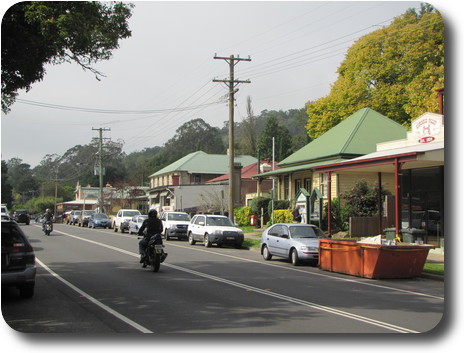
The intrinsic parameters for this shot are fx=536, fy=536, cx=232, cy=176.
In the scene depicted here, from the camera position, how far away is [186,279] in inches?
557

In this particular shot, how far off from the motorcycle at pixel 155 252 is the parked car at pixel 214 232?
32.1ft

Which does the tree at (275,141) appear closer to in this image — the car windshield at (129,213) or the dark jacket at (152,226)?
the car windshield at (129,213)

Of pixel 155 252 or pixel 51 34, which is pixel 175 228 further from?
pixel 51 34

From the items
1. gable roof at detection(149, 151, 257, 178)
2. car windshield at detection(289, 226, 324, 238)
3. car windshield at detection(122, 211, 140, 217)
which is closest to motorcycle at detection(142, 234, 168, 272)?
car windshield at detection(289, 226, 324, 238)

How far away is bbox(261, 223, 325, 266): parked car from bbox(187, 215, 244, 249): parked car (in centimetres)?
508

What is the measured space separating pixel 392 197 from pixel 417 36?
17174 mm

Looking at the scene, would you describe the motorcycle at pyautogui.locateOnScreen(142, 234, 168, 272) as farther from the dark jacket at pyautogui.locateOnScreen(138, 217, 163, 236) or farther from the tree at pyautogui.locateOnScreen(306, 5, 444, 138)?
the tree at pyautogui.locateOnScreen(306, 5, 444, 138)

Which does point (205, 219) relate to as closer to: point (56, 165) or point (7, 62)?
point (7, 62)

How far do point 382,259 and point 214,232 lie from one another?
1160 centimetres

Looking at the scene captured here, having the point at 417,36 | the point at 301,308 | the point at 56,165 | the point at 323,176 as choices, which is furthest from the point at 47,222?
the point at 56,165

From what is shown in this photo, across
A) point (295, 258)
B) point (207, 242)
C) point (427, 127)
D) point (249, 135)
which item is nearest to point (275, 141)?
point (249, 135)

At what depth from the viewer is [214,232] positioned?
2575cm

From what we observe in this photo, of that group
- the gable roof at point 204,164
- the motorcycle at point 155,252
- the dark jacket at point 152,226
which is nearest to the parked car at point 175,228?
the motorcycle at point 155,252

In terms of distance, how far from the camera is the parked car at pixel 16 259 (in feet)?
33.2
